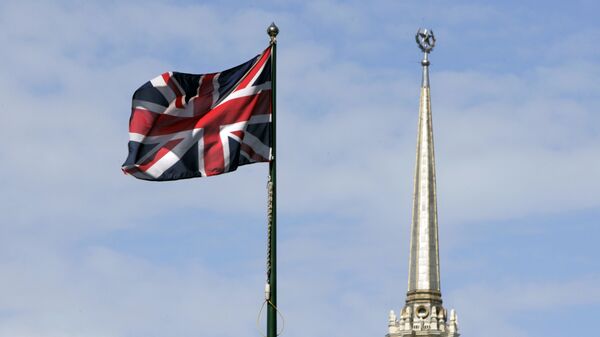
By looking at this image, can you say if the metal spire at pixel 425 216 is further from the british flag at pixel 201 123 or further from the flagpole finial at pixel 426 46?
the british flag at pixel 201 123

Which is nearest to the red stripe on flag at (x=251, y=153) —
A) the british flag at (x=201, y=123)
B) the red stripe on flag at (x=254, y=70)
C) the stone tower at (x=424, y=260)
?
the british flag at (x=201, y=123)

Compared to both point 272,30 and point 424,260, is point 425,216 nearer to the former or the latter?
point 424,260

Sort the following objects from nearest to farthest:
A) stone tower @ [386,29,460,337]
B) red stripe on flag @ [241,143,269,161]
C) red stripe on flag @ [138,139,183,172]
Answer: red stripe on flag @ [241,143,269,161]
red stripe on flag @ [138,139,183,172]
stone tower @ [386,29,460,337]

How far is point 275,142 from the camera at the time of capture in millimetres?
29484

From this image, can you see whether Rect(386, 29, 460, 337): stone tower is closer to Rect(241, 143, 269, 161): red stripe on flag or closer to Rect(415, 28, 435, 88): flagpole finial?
Rect(415, 28, 435, 88): flagpole finial

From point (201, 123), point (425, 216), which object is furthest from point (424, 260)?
point (201, 123)

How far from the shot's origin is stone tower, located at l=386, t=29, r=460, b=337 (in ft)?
241

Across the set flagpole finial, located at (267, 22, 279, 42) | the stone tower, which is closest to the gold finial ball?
flagpole finial, located at (267, 22, 279, 42)

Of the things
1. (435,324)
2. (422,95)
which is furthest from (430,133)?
(435,324)

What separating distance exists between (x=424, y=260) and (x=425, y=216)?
2.34 metres

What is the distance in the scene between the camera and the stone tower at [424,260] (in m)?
73.6

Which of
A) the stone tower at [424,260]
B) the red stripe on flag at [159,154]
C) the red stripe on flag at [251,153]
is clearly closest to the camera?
the red stripe on flag at [251,153]

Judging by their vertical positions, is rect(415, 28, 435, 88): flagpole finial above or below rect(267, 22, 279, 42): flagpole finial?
above

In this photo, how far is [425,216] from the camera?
75.9 m
